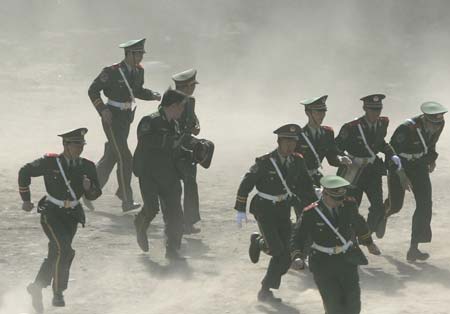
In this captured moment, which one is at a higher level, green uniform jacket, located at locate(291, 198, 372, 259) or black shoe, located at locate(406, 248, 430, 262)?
green uniform jacket, located at locate(291, 198, 372, 259)

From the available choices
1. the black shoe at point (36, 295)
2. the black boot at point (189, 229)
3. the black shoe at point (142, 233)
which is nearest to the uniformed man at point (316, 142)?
the black shoe at point (142, 233)

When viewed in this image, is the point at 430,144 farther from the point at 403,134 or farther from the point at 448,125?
the point at 448,125

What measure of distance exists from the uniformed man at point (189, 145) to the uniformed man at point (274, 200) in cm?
165

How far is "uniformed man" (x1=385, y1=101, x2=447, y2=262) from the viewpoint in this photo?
14.9m

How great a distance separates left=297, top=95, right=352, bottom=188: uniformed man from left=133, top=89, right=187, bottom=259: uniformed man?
5.02 feet

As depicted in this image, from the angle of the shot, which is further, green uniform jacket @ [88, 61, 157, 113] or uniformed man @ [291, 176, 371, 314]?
green uniform jacket @ [88, 61, 157, 113]

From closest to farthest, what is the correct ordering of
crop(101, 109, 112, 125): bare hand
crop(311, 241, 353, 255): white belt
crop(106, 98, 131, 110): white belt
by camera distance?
crop(311, 241, 353, 255): white belt, crop(101, 109, 112, 125): bare hand, crop(106, 98, 131, 110): white belt

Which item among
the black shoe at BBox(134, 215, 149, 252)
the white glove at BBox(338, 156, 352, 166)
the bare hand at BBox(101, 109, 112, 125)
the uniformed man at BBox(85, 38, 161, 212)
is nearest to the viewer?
the white glove at BBox(338, 156, 352, 166)

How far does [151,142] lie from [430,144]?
3516mm

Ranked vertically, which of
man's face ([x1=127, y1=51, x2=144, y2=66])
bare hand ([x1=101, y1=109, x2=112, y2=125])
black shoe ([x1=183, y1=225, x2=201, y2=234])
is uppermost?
man's face ([x1=127, y1=51, x2=144, y2=66])

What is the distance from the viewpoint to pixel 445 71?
31.8 m

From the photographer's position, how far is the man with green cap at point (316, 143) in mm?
14258

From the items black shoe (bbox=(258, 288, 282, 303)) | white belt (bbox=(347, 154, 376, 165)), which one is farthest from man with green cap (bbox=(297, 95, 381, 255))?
black shoe (bbox=(258, 288, 282, 303))

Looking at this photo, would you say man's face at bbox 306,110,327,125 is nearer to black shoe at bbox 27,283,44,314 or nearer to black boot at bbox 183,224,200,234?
black boot at bbox 183,224,200,234
